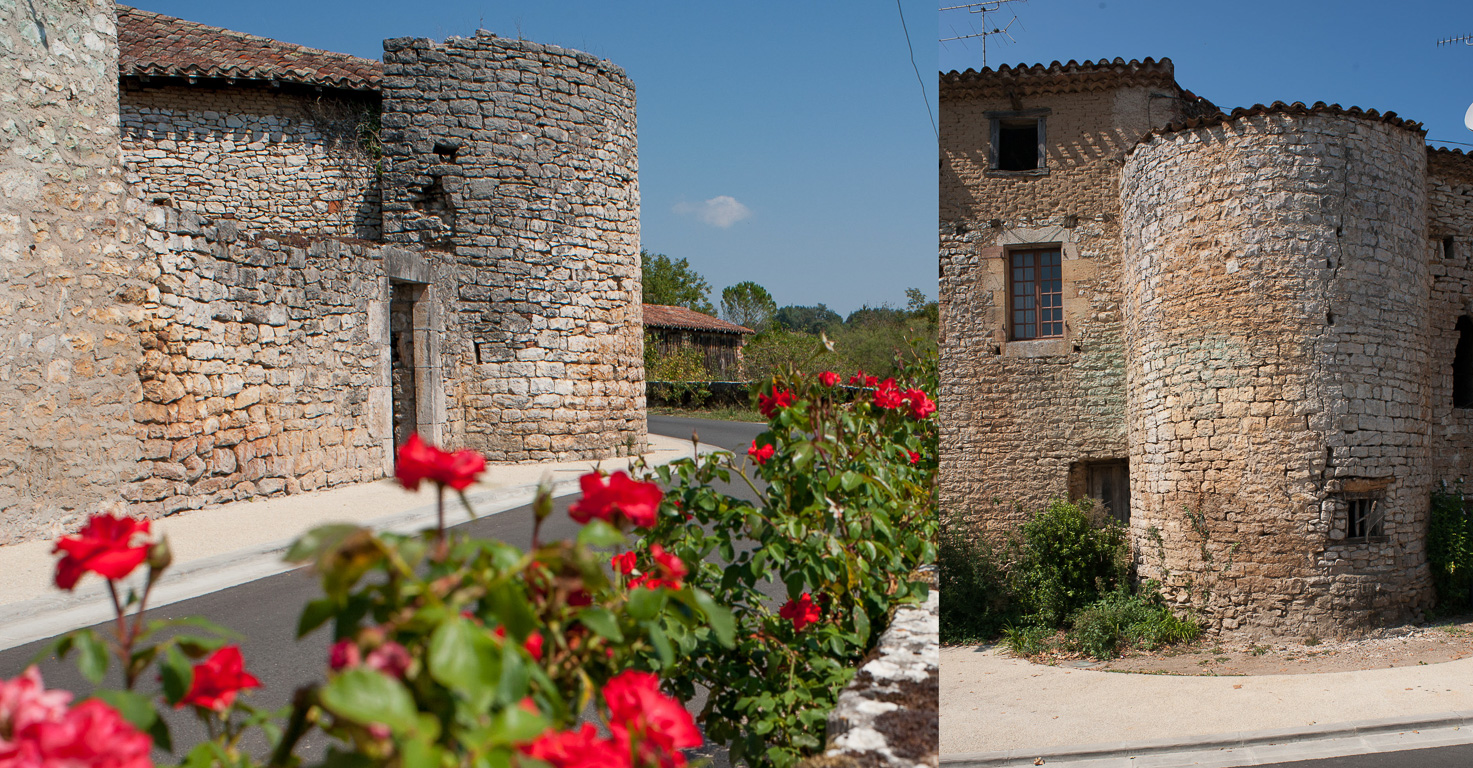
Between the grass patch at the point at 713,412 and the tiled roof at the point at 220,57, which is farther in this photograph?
the grass patch at the point at 713,412

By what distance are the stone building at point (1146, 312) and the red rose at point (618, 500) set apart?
2.35 feet

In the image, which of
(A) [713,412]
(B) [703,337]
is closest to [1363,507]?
(A) [713,412]

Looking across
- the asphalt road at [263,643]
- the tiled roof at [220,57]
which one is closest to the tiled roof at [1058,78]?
the asphalt road at [263,643]

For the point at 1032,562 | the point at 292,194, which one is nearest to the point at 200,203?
the point at 292,194

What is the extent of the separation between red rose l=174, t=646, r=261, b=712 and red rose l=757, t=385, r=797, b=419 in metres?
1.64

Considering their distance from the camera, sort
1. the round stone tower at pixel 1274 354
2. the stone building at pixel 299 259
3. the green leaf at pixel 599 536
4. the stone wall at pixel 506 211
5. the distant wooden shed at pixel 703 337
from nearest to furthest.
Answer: the green leaf at pixel 599 536 < the round stone tower at pixel 1274 354 < the stone building at pixel 299 259 < the stone wall at pixel 506 211 < the distant wooden shed at pixel 703 337

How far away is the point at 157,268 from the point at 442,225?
420 centimetres

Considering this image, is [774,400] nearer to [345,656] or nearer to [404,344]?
[345,656]

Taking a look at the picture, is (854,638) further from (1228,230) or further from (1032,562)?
(1228,230)

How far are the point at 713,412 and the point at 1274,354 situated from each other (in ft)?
65.4

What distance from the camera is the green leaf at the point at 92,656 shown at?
0.95 metres

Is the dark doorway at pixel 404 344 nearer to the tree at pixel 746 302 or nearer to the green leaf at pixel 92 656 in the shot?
the green leaf at pixel 92 656

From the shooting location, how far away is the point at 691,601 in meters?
1.04

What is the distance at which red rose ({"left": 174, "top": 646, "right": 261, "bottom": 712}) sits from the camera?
1083 mm
